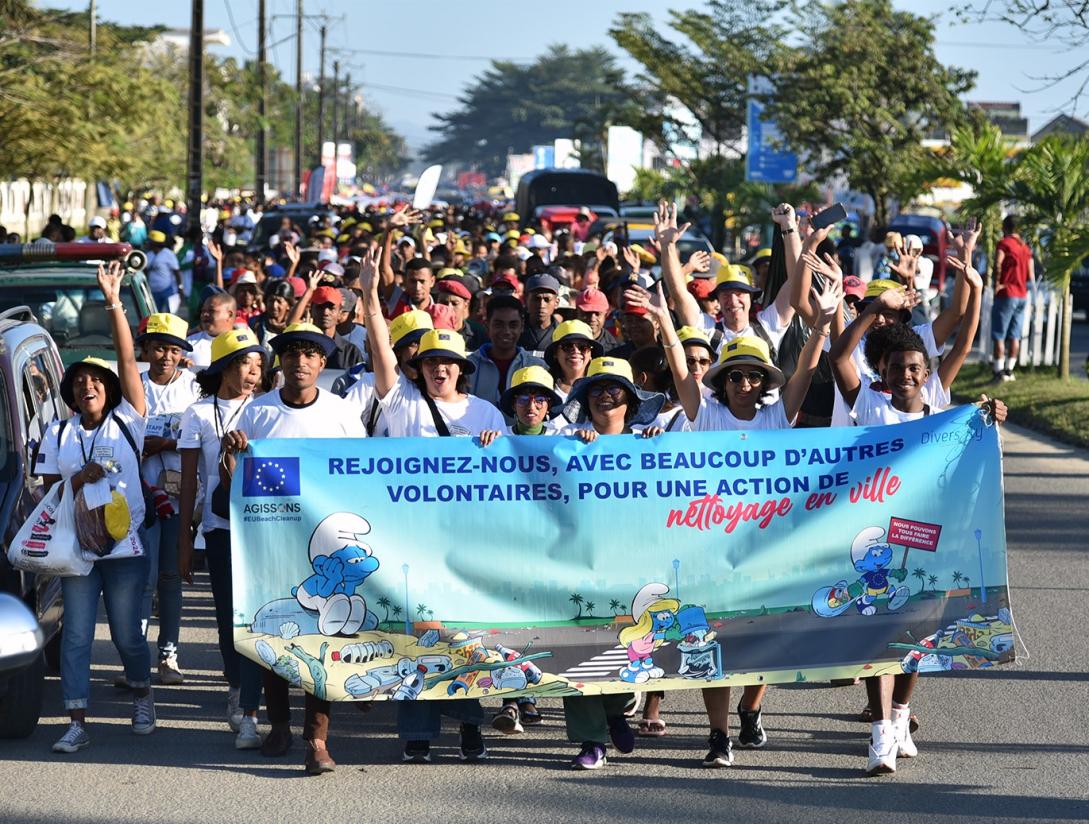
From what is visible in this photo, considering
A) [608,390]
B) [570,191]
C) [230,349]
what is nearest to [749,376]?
[608,390]

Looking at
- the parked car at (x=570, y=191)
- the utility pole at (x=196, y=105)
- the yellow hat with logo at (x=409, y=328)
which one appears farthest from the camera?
the parked car at (x=570, y=191)

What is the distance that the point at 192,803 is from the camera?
6.66 metres

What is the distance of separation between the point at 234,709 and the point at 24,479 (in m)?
1.37

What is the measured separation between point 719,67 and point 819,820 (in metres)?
46.1

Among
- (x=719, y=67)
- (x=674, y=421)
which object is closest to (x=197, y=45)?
(x=674, y=421)

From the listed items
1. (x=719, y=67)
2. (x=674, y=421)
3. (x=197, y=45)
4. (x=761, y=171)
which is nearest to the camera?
(x=674, y=421)

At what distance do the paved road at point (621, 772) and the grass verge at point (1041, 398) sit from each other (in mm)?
9210

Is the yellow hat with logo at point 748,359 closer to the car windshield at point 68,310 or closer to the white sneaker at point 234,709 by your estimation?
the white sneaker at point 234,709

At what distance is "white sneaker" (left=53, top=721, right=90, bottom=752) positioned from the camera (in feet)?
24.1

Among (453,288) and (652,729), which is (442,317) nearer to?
(453,288)

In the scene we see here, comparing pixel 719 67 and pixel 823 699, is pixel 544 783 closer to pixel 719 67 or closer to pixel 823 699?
pixel 823 699

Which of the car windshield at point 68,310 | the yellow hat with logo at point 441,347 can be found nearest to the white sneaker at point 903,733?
the yellow hat with logo at point 441,347

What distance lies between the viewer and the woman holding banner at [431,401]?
731 centimetres

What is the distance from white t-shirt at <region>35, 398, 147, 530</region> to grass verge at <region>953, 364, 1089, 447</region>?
37.8ft
